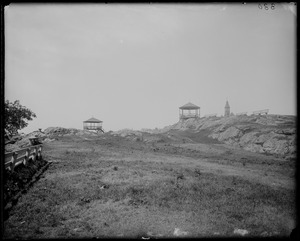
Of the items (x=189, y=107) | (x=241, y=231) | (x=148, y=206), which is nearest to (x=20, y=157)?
(x=148, y=206)

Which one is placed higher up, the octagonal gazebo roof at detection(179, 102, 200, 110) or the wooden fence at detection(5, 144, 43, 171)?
the octagonal gazebo roof at detection(179, 102, 200, 110)

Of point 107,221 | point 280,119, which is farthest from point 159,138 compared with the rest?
point 107,221

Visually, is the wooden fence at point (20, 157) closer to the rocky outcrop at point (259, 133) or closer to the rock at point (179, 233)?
the rock at point (179, 233)

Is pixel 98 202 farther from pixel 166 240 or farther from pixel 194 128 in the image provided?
pixel 194 128

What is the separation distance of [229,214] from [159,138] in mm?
32888

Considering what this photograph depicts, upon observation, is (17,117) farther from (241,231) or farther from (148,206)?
(241,231)

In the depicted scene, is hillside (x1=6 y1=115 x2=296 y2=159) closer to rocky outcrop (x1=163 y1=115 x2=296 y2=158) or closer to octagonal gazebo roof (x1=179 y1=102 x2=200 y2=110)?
rocky outcrop (x1=163 y1=115 x2=296 y2=158)

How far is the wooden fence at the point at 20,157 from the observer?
10.8m

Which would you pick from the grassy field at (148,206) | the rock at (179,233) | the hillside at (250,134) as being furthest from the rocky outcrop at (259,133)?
the rock at (179,233)

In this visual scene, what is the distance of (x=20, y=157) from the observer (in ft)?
42.9

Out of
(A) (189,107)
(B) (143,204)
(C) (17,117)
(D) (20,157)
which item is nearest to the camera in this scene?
(B) (143,204)

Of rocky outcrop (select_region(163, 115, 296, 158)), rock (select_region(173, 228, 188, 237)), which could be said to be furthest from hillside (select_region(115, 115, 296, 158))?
rock (select_region(173, 228, 188, 237))

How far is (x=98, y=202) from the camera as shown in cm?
996

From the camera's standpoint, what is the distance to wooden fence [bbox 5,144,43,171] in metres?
10.8
